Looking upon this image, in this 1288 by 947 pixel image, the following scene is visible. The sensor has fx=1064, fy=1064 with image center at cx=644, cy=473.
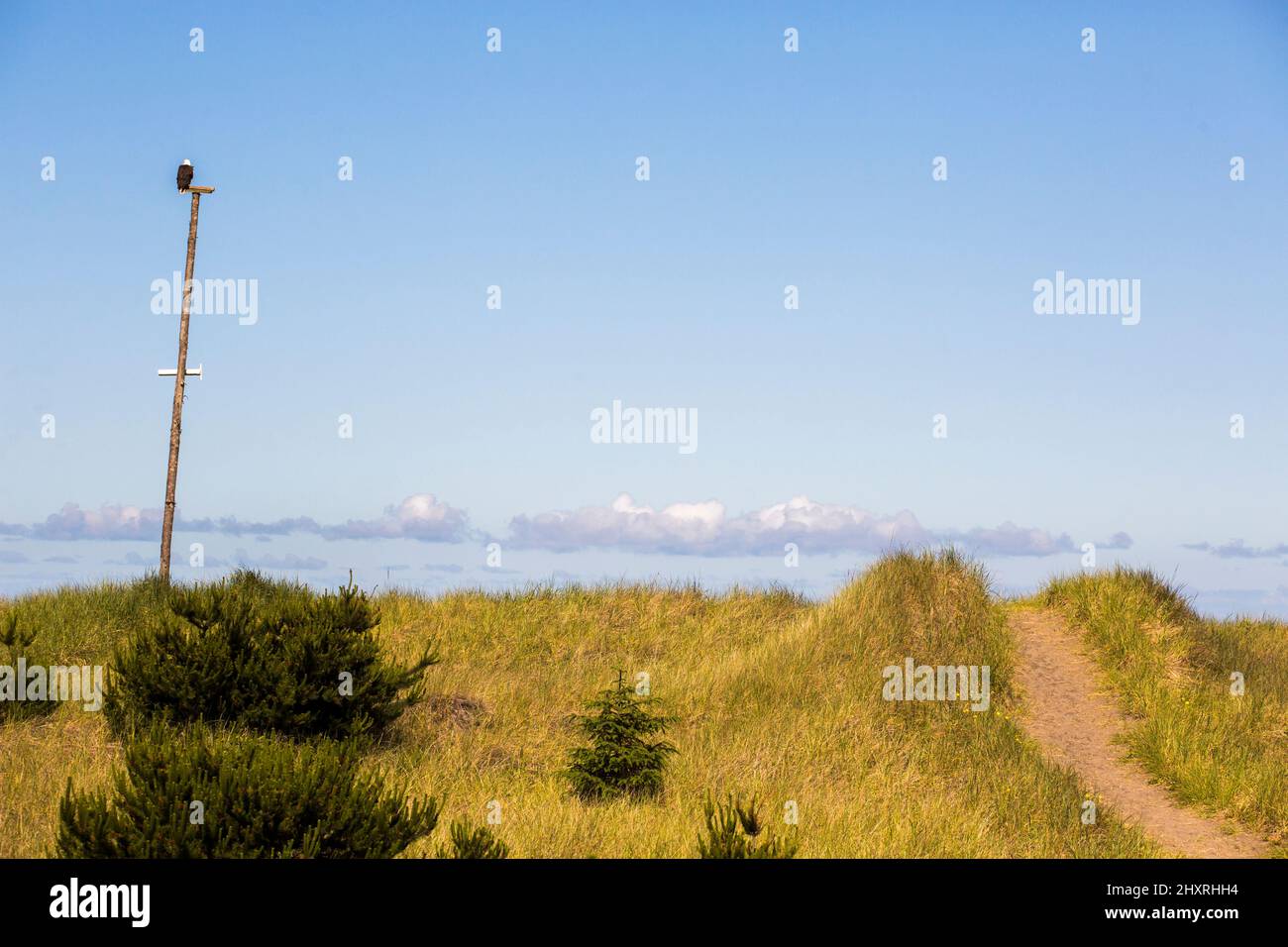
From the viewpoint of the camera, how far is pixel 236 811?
27.1 ft

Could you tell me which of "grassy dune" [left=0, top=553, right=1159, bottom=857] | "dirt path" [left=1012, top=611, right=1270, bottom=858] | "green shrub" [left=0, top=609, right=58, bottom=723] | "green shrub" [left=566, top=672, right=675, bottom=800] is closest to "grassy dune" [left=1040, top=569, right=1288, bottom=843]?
"dirt path" [left=1012, top=611, right=1270, bottom=858]

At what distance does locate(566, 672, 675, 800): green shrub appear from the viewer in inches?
523

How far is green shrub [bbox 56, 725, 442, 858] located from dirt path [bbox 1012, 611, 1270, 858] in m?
11.1

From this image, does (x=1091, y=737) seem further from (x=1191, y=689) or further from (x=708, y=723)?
(x=708, y=723)

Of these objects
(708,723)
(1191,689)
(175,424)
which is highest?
(175,424)

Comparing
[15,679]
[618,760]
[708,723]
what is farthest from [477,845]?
[15,679]

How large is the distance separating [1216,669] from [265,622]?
1682 cm

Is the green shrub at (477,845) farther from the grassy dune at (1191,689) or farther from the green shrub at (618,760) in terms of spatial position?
the grassy dune at (1191,689)

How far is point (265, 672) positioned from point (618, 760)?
16.7 feet

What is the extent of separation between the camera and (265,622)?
15.0 meters

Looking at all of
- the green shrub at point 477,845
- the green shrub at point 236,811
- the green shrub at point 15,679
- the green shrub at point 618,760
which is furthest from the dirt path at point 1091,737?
the green shrub at point 15,679

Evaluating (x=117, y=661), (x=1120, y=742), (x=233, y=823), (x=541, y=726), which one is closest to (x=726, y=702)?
(x=541, y=726)

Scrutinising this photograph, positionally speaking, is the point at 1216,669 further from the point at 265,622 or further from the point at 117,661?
the point at 117,661

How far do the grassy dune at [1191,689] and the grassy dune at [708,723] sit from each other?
183cm
